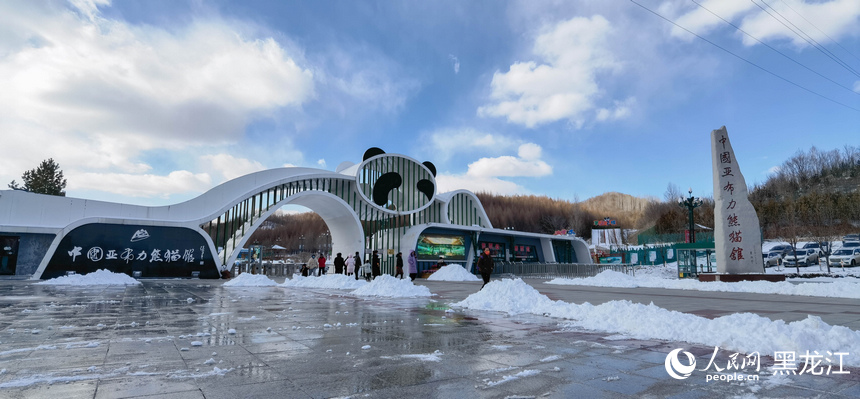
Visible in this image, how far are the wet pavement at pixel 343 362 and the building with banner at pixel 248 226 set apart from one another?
2149cm

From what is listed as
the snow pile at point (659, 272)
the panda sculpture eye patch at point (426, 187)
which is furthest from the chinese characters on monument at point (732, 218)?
the panda sculpture eye patch at point (426, 187)

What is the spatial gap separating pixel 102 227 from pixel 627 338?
29.0 metres

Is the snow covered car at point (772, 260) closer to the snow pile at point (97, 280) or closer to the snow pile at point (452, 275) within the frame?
the snow pile at point (452, 275)

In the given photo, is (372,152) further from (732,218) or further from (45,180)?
(45,180)

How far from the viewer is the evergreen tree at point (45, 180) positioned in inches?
2217

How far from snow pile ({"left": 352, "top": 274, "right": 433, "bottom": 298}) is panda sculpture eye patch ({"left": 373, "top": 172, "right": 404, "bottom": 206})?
83.4ft

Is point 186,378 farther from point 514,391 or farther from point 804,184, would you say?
point 804,184

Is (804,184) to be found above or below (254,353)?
above

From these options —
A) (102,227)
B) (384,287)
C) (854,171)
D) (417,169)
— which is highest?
(854,171)

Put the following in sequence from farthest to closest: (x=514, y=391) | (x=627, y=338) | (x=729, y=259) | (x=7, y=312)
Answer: (x=729, y=259)
(x=7, y=312)
(x=627, y=338)
(x=514, y=391)

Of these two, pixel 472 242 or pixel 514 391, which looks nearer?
pixel 514 391

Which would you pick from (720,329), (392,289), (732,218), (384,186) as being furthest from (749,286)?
(384,186)

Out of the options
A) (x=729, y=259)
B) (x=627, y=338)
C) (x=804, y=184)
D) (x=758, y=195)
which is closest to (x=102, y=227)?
(x=627, y=338)

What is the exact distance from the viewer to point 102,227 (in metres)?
25.9
